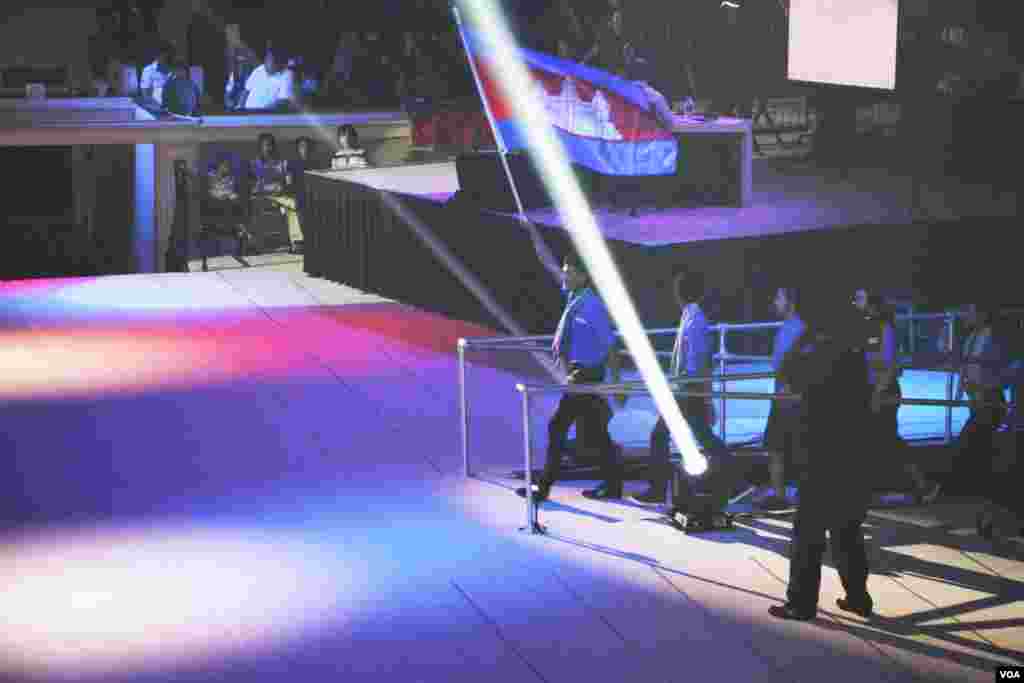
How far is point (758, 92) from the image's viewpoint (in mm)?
25891

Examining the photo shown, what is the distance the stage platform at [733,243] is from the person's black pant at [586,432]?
8.10 ft

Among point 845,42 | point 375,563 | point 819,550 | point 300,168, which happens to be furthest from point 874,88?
point 819,550

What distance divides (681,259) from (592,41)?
10349 millimetres

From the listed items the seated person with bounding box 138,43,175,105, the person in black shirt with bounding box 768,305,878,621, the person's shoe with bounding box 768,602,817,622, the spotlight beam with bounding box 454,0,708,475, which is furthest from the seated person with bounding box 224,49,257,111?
the person's shoe with bounding box 768,602,817,622

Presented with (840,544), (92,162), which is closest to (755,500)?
(840,544)

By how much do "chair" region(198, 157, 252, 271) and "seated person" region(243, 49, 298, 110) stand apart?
1553 mm

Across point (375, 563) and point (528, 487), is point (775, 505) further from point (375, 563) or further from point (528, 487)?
point (375, 563)

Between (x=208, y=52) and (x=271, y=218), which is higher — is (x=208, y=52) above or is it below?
above

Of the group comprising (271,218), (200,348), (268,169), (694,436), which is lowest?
(200,348)

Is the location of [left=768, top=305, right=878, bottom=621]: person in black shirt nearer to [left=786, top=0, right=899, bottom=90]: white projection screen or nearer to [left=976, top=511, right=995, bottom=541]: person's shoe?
[left=976, top=511, right=995, bottom=541]: person's shoe

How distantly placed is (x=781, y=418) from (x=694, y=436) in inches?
28.7

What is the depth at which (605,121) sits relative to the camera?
1783 cm

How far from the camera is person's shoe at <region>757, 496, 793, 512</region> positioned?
11.3 meters

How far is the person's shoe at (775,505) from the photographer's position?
11.3 m
